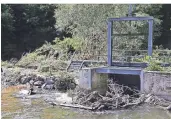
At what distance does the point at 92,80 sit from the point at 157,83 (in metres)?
2.81

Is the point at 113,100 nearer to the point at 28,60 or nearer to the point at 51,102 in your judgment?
the point at 51,102

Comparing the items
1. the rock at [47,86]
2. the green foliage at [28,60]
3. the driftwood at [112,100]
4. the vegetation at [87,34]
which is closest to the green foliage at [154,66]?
the driftwood at [112,100]

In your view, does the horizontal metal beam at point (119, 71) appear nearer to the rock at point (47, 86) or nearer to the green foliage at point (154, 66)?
the green foliage at point (154, 66)

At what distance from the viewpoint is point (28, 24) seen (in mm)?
33031

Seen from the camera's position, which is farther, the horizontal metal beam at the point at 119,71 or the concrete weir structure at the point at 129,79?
the horizontal metal beam at the point at 119,71

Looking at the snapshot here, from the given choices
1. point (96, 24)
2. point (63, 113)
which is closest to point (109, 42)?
point (63, 113)

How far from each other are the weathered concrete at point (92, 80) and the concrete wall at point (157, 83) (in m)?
2.00

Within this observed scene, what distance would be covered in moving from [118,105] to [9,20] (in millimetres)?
19926

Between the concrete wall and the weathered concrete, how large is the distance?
2.00 meters

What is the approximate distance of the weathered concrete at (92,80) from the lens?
49.2ft

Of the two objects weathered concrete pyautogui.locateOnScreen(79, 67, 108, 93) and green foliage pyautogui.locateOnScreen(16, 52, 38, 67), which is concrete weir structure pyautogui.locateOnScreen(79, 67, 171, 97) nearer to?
weathered concrete pyautogui.locateOnScreen(79, 67, 108, 93)

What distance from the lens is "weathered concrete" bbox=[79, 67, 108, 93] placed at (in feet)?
49.2

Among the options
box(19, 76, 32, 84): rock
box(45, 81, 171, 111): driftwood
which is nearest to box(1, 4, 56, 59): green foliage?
box(19, 76, 32, 84): rock

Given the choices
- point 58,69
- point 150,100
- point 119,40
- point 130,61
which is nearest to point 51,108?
point 150,100
